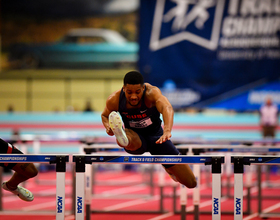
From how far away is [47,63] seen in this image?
19.5m

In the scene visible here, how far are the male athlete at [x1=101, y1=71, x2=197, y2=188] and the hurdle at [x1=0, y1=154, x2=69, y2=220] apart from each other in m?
0.67

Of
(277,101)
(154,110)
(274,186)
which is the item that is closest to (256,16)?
(277,101)

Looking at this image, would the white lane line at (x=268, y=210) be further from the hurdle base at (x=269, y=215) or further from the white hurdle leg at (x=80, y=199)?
the white hurdle leg at (x=80, y=199)

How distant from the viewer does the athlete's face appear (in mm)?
4328

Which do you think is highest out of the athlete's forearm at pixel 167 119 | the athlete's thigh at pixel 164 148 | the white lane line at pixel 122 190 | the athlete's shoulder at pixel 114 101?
the athlete's shoulder at pixel 114 101

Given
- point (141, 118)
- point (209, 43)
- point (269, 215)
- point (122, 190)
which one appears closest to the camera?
point (141, 118)

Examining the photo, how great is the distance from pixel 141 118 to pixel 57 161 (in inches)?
49.1

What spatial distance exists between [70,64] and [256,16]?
1136cm

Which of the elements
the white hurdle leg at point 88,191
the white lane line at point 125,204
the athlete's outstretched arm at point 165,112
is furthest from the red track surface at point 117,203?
the athlete's outstretched arm at point 165,112

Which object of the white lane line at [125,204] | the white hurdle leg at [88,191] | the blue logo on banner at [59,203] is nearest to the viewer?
the blue logo on banner at [59,203]

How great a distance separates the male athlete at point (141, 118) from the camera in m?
4.32

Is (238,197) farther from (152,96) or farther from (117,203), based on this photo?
(117,203)

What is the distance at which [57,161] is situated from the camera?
13.2 ft

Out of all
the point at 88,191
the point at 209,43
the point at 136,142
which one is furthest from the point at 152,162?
the point at 209,43
